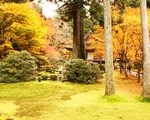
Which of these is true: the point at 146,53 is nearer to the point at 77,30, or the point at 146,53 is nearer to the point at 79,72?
the point at 79,72

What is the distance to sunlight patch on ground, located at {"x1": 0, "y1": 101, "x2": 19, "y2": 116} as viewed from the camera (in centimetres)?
1482

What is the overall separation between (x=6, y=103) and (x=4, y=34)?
17.7 meters

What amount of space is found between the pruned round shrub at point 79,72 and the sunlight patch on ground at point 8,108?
10.7 m

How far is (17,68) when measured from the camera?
27.4 meters

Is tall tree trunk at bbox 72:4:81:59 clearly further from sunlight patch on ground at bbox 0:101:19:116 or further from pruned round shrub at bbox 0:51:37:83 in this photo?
sunlight patch on ground at bbox 0:101:19:116

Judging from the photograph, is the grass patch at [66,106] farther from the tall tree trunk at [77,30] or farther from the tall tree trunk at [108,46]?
the tall tree trunk at [77,30]

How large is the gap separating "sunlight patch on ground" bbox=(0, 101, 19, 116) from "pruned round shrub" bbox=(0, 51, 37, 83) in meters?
8.81

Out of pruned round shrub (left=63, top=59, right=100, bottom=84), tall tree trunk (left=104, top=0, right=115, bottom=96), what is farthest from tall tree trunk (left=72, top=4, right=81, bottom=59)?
tall tree trunk (left=104, top=0, right=115, bottom=96)

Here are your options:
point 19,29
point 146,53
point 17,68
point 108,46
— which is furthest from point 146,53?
point 19,29

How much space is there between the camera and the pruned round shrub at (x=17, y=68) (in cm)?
2676

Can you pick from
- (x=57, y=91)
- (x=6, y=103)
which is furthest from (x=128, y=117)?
(x=57, y=91)

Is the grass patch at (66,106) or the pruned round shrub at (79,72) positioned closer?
the grass patch at (66,106)

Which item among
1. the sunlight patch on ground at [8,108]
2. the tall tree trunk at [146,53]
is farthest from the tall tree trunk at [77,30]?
the sunlight patch on ground at [8,108]

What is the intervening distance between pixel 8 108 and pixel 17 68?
1158 centimetres
